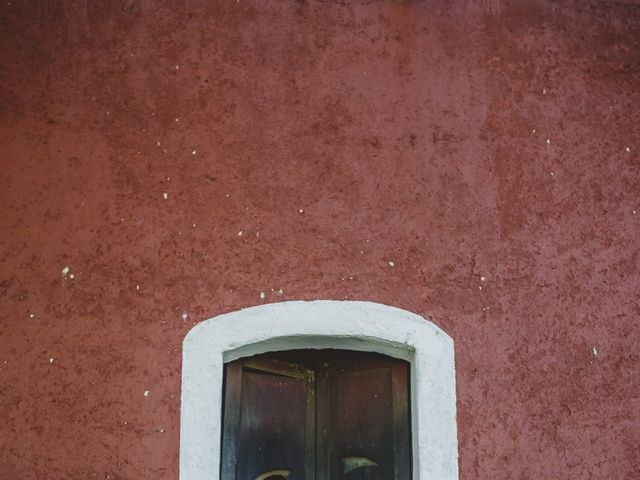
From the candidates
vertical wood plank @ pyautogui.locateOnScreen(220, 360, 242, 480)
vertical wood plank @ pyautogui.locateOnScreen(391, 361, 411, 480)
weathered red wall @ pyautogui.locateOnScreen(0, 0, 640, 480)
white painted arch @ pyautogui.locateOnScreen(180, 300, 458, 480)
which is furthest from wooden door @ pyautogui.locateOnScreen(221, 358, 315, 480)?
vertical wood plank @ pyautogui.locateOnScreen(391, 361, 411, 480)

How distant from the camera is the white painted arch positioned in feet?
11.7

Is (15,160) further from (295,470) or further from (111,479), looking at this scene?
(295,470)

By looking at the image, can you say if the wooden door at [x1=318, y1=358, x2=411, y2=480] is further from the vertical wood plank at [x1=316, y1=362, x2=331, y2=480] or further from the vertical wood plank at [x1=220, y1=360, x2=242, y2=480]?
the vertical wood plank at [x1=220, y1=360, x2=242, y2=480]

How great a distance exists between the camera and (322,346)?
3814mm

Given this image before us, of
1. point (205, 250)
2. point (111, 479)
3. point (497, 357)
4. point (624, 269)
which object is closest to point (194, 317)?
point (205, 250)

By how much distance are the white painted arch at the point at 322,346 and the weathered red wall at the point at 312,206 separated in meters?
0.06

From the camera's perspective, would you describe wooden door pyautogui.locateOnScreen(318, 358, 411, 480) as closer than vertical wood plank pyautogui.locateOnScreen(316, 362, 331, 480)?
Yes

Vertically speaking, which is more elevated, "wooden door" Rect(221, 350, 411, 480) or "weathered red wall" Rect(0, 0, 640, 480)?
"weathered red wall" Rect(0, 0, 640, 480)

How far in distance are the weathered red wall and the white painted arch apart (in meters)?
0.06

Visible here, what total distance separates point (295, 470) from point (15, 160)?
69.4 inches

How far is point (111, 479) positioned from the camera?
11.4 ft

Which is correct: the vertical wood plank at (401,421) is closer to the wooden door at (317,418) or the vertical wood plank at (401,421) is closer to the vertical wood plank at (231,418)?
the wooden door at (317,418)

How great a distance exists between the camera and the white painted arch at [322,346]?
356 centimetres

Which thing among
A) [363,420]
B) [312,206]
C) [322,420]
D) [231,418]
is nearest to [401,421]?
[363,420]
